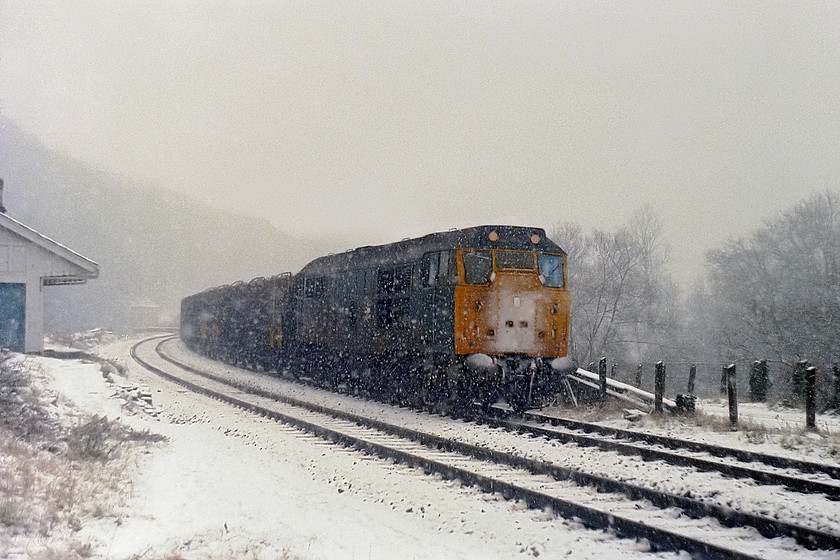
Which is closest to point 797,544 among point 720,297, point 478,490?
point 478,490

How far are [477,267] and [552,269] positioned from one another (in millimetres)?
1724

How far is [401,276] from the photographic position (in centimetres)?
1650

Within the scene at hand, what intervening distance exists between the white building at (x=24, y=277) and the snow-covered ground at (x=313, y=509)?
553 inches

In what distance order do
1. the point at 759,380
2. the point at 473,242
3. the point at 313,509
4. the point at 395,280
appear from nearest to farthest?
1. the point at 313,509
2. the point at 473,242
3. the point at 759,380
4. the point at 395,280

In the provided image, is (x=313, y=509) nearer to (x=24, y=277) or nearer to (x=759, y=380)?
(x=759, y=380)

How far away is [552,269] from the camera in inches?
587

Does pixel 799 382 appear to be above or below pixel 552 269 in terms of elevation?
below

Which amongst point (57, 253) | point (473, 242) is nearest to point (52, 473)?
point (473, 242)

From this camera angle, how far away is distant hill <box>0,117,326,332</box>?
98156 mm

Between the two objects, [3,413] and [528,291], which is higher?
[528,291]

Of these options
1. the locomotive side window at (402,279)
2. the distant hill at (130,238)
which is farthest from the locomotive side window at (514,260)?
the distant hill at (130,238)

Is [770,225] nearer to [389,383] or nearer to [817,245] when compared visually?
[817,245]

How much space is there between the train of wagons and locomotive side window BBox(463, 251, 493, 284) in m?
0.02

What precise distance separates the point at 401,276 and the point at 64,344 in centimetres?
2555
